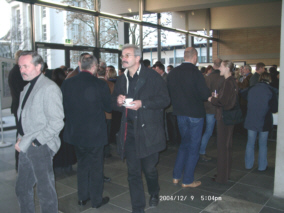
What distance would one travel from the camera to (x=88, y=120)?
3.07 m

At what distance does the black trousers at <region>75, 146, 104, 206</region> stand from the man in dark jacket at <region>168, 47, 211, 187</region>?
1.15 metres

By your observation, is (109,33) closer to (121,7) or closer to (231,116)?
(121,7)

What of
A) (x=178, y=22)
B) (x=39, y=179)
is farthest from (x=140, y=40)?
(x=39, y=179)

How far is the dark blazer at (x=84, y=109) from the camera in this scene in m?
3.05

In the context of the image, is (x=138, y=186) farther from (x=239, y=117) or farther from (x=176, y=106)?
(x=239, y=117)

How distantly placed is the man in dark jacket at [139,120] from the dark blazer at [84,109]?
23cm

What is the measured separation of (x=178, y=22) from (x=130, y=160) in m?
11.3

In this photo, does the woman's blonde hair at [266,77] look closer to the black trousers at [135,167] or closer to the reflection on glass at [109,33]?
the black trousers at [135,167]

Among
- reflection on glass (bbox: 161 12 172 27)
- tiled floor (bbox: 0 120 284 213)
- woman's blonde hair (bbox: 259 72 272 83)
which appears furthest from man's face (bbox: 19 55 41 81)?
reflection on glass (bbox: 161 12 172 27)

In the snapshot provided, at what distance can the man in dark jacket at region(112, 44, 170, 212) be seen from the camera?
114 inches

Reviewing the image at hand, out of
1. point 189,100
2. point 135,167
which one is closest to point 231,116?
point 189,100

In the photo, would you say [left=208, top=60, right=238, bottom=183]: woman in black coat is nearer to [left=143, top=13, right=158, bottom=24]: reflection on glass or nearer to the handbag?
the handbag

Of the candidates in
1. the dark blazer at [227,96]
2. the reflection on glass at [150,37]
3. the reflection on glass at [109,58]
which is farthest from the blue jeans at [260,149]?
the reflection on glass at [150,37]

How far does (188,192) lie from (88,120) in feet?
5.51
